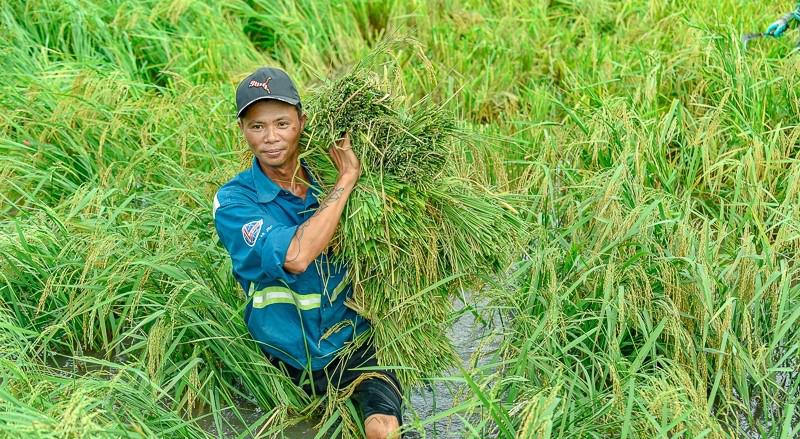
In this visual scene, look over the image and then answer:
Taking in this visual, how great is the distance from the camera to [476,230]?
318 centimetres

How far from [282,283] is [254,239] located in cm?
19

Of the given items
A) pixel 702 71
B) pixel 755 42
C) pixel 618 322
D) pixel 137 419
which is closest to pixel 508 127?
pixel 702 71

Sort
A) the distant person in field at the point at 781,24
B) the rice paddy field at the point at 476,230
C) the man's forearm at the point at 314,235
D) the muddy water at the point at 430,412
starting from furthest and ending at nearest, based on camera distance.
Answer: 1. the distant person in field at the point at 781,24
2. the muddy water at the point at 430,412
3. the rice paddy field at the point at 476,230
4. the man's forearm at the point at 314,235

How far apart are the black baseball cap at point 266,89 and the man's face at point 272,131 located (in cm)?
3

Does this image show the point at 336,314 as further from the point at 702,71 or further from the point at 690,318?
the point at 702,71

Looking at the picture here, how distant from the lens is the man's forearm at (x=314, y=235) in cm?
303

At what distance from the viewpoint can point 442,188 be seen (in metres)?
3.17

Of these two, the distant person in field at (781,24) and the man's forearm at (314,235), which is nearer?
the man's forearm at (314,235)

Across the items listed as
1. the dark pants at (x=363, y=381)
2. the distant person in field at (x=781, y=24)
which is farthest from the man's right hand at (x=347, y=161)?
the distant person in field at (x=781, y=24)

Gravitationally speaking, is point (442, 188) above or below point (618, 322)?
above

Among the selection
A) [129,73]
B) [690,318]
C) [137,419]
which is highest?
[129,73]

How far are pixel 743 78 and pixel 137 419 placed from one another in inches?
114

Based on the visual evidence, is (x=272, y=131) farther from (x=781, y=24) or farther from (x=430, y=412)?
(x=781, y=24)

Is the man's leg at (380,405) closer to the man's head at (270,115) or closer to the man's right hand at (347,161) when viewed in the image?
the man's right hand at (347,161)
